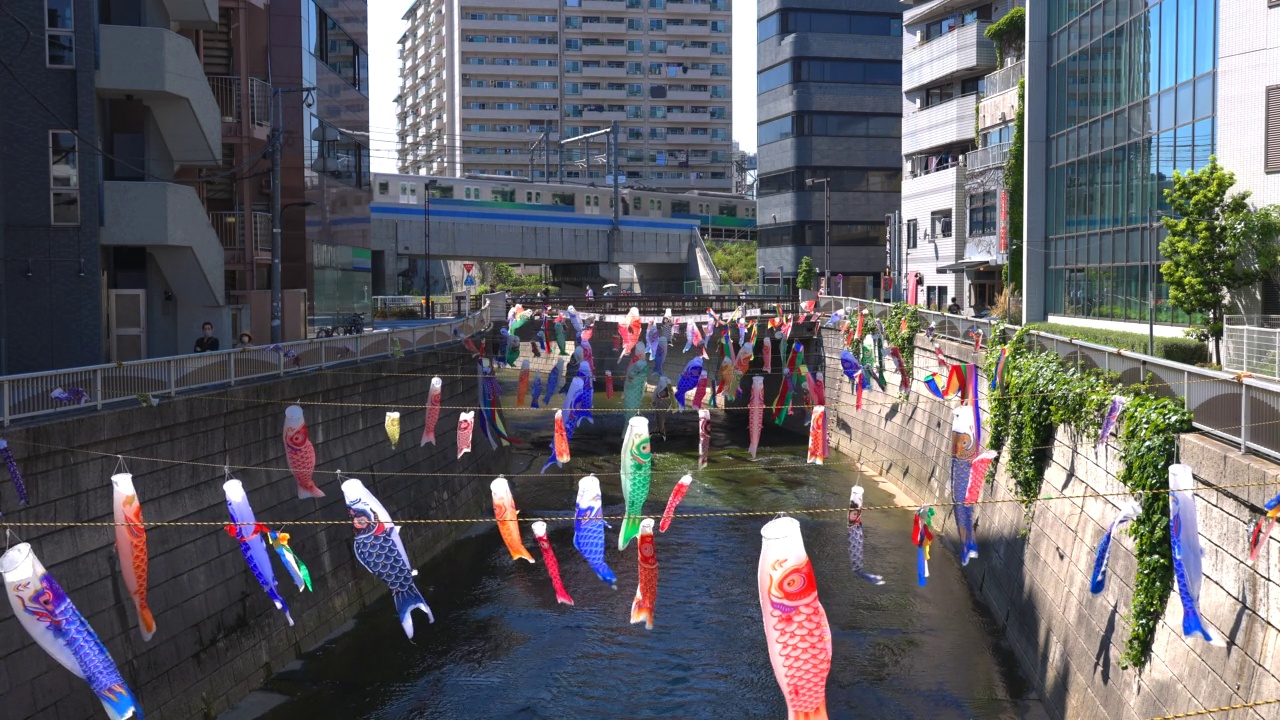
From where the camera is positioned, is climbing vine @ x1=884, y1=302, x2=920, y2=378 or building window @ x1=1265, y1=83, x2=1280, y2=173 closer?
building window @ x1=1265, y1=83, x2=1280, y2=173

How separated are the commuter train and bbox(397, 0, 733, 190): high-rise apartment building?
73.1ft

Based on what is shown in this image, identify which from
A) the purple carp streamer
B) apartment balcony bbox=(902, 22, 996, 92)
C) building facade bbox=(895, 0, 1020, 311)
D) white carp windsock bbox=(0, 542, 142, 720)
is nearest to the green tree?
building facade bbox=(895, 0, 1020, 311)

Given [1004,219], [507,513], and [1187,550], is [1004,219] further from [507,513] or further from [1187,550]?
[1187,550]

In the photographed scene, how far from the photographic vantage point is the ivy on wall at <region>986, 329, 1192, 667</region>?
13.9 meters

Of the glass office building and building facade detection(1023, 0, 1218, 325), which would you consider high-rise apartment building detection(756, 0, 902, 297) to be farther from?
the glass office building

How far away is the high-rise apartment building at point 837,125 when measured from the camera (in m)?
73.6

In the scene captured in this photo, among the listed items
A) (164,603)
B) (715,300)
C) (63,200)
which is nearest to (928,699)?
(164,603)


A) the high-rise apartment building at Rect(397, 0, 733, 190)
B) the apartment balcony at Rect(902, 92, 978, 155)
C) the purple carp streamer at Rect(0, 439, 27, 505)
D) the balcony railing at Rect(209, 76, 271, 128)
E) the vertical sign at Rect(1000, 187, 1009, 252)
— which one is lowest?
the purple carp streamer at Rect(0, 439, 27, 505)

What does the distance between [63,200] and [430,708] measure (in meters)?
11.7

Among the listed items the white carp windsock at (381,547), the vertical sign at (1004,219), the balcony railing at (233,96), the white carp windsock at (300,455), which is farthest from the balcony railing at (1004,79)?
the white carp windsock at (381,547)

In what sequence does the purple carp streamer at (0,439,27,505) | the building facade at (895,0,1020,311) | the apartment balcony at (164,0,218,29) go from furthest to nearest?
the building facade at (895,0,1020,311) → the apartment balcony at (164,0,218,29) → the purple carp streamer at (0,439,27,505)

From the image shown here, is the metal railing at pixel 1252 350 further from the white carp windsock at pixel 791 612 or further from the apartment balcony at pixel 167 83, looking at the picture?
the apartment balcony at pixel 167 83

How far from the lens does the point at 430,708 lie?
60.7 feet

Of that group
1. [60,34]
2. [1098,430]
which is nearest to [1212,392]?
[1098,430]
